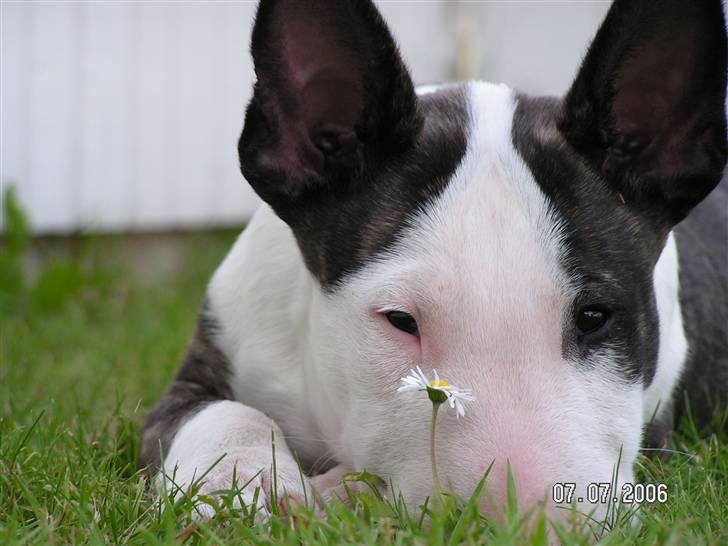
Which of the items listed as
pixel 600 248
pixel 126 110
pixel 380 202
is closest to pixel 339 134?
pixel 380 202

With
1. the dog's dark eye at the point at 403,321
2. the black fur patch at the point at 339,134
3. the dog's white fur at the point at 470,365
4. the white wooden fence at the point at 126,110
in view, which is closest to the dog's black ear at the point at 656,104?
the dog's white fur at the point at 470,365

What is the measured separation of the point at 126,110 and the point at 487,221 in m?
4.50

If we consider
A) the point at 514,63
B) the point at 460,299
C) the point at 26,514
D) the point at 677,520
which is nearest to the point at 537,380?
the point at 460,299

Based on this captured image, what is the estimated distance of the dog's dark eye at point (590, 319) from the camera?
8.48 feet

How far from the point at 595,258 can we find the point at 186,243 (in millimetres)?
4672

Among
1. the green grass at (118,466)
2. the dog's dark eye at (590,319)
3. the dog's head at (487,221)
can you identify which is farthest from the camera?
the dog's dark eye at (590,319)

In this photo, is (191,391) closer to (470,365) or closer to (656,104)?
(470,365)

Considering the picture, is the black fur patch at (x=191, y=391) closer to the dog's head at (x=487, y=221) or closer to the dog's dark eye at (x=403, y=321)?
the dog's head at (x=487, y=221)

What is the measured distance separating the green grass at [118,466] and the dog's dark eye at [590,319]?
41 centimetres

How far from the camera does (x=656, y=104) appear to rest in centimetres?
291

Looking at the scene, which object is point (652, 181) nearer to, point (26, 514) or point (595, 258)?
point (595, 258)

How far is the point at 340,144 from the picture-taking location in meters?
2.94

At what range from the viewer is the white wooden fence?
624 cm

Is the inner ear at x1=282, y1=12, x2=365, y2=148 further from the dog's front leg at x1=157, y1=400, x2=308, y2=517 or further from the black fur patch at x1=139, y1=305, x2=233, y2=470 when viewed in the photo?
the black fur patch at x1=139, y1=305, x2=233, y2=470
